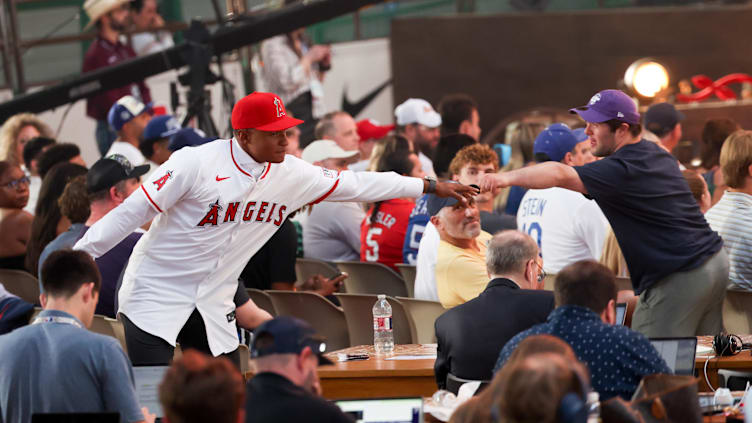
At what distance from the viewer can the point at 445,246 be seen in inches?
208

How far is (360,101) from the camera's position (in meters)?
11.0

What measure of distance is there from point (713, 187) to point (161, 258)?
4.54 meters

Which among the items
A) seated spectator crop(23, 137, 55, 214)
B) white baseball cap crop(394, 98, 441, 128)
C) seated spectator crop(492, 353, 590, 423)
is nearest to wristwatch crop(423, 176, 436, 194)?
seated spectator crop(492, 353, 590, 423)

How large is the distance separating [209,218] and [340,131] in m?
4.07

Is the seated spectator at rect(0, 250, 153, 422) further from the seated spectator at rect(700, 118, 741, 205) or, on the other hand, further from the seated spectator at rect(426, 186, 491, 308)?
the seated spectator at rect(700, 118, 741, 205)

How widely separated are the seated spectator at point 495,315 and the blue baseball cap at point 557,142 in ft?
7.55

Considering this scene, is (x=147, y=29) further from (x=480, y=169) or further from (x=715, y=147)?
(x=715, y=147)

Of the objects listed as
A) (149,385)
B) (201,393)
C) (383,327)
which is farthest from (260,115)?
(201,393)

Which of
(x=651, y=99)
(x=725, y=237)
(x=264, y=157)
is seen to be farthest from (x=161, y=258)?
(x=651, y=99)

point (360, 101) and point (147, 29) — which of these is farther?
point (360, 101)

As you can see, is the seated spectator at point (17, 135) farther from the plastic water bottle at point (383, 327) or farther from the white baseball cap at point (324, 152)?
the plastic water bottle at point (383, 327)

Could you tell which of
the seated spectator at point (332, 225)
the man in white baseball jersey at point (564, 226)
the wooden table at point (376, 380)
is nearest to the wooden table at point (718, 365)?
the wooden table at point (376, 380)

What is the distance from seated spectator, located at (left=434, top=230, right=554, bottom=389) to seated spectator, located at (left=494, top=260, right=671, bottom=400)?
51cm

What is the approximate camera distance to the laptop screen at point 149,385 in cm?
378
